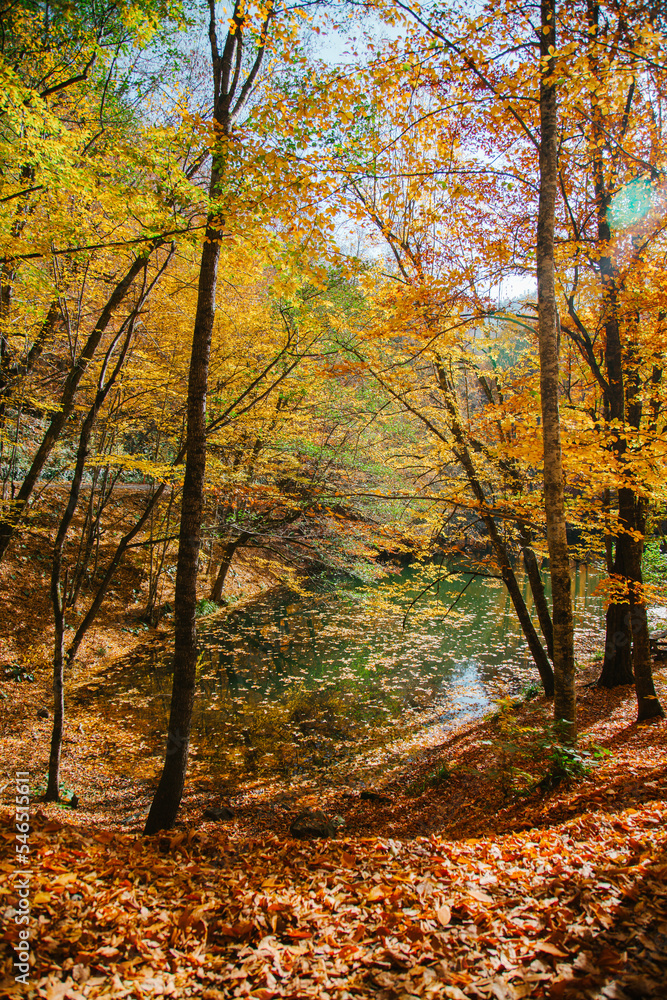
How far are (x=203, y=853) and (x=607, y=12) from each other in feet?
38.5

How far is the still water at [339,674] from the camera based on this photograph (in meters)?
8.33

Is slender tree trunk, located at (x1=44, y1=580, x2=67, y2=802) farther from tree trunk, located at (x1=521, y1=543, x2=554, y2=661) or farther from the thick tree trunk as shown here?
tree trunk, located at (x1=521, y1=543, x2=554, y2=661)

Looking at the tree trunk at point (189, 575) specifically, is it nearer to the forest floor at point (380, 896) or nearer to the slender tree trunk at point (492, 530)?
the forest floor at point (380, 896)

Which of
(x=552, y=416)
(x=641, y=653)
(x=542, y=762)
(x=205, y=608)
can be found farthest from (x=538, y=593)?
(x=205, y=608)

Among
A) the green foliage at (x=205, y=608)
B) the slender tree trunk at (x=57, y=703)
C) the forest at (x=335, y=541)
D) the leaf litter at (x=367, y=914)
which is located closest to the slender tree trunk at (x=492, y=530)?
the forest at (x=335, y=541)

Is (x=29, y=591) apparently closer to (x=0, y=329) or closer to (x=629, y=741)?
(x=0, y=329)

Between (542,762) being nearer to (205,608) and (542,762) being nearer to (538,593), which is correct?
(538,593)

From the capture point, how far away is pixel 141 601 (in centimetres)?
1463

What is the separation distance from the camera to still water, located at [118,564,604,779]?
8.33 meters

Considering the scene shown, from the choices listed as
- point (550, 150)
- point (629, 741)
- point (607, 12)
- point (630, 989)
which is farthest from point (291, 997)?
point (607, 12)
